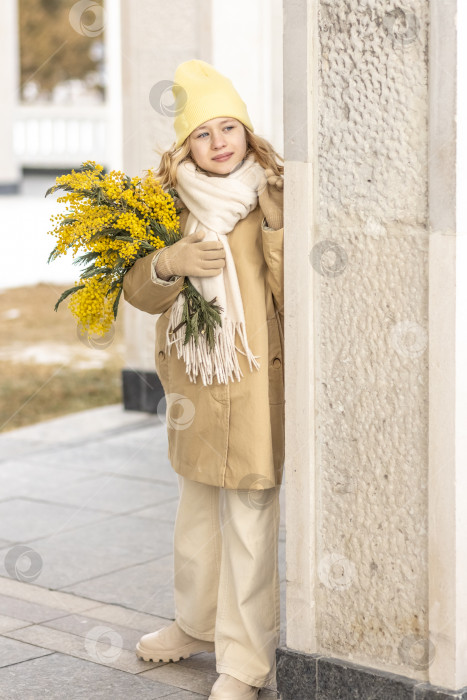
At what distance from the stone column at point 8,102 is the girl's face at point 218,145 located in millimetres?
19114

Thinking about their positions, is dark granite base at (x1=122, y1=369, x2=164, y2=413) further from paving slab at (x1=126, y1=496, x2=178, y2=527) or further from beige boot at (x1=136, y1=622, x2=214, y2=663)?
beige boot at (x1=136, y1=622, x2=214, y2=663)

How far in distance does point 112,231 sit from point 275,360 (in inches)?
23.0

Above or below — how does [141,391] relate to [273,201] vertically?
below

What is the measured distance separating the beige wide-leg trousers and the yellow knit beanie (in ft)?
3.43

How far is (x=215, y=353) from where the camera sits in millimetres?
3297

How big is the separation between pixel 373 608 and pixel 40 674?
1166mm

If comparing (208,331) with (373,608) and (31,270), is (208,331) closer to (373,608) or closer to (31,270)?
(373,608)

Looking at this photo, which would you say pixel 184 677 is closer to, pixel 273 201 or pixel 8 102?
pixel 273 201

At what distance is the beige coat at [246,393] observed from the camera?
3.29 metres

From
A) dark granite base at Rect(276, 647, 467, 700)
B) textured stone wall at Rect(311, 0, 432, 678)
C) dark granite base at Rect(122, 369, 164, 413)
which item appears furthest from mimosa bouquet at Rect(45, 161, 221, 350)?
dark granite base at Rect(122, 369, 164, 413)

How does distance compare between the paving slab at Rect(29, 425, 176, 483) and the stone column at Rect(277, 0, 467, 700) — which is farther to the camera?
the paving slab at Rect(29, 425, 176, 483)

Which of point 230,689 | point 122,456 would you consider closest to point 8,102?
point 122,456

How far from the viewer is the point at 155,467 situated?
6367 millimetres

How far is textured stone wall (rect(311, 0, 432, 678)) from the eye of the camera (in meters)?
2.90
